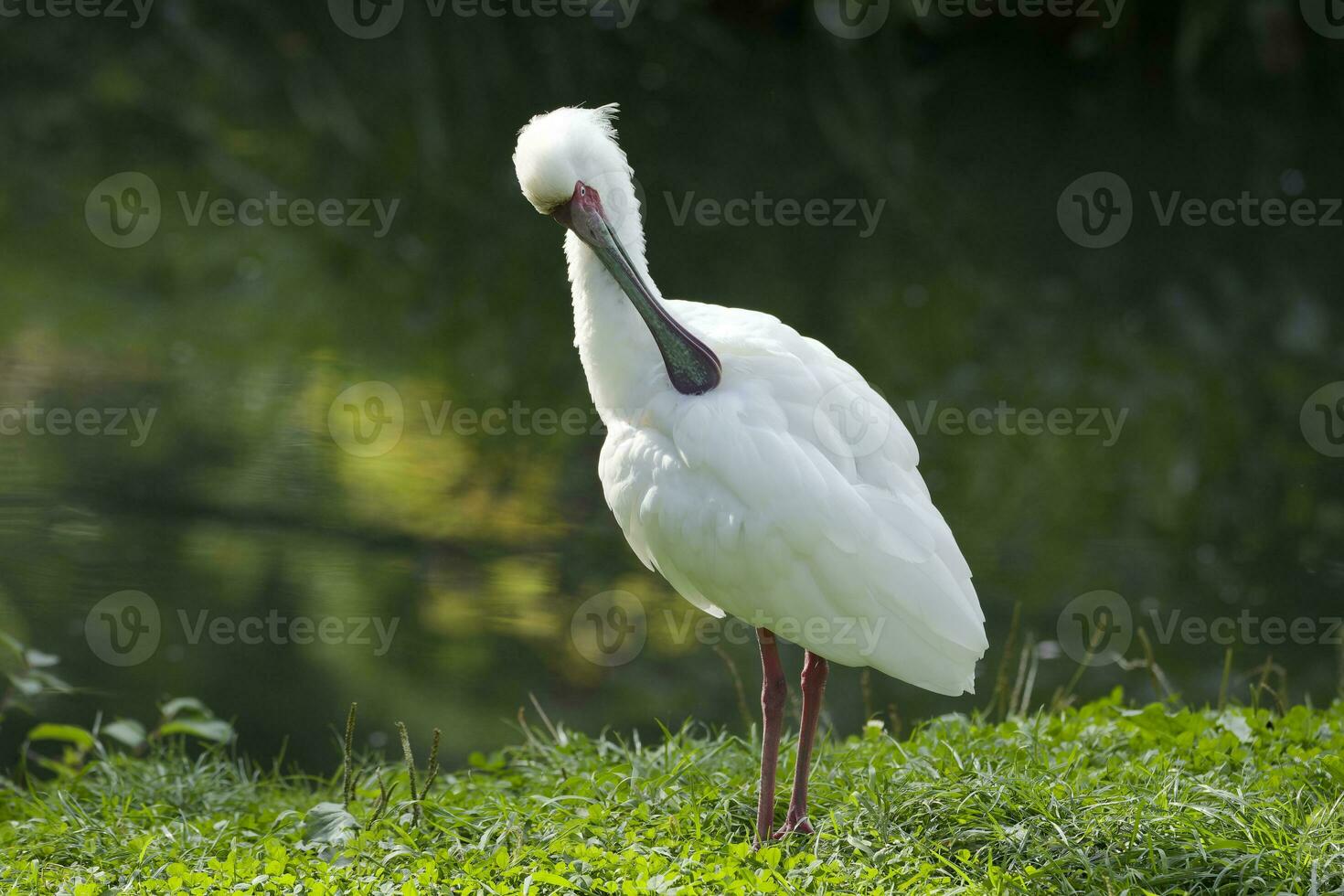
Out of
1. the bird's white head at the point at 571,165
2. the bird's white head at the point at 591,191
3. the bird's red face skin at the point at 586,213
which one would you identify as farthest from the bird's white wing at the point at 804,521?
the bird's white head at the point at 571,165

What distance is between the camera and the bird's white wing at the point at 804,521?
401cm

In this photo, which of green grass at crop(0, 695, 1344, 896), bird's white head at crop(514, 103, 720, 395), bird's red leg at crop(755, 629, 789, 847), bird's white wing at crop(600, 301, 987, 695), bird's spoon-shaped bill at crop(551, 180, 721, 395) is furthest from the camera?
bird's white head at crop(514, 103, 720, 395)

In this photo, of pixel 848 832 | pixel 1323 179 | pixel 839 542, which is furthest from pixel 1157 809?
pixel 1323 179

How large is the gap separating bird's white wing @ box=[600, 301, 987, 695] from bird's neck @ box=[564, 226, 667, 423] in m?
0.16

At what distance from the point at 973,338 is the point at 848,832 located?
6586 millimetres

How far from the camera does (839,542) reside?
398 centimetres

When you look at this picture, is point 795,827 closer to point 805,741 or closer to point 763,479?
point 805,741

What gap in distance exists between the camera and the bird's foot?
410cm

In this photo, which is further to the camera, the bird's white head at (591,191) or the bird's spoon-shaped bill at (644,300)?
the bird's white head at (591,191)

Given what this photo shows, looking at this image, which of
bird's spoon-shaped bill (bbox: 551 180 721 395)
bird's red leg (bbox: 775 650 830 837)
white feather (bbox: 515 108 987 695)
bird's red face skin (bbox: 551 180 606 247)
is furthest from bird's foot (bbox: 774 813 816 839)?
bird's red face skin (bbox: 551 180 606 247)

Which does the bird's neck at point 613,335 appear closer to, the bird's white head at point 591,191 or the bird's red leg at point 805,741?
the bird's white head at point 591,191

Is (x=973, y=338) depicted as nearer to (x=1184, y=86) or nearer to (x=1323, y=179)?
(x=1323, y=179)

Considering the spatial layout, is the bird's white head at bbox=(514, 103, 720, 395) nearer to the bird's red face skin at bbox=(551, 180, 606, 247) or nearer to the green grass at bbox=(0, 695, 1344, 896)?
the bird's red face skin at bbox=(551, 180, 606, 247)

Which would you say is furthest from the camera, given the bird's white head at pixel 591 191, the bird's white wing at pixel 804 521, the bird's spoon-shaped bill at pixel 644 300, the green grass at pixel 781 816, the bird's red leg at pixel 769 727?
the bird's white head at pixel 591 191
